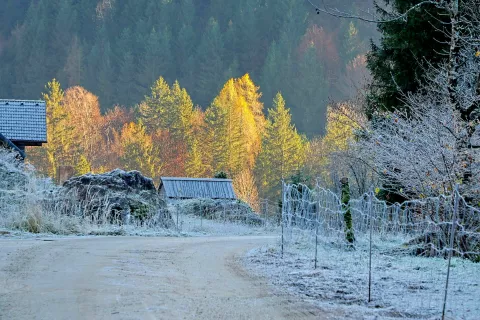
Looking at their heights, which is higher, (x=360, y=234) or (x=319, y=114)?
(x=319, y=114)

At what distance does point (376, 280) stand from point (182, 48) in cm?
10277

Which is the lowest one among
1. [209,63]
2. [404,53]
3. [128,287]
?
[128,287]

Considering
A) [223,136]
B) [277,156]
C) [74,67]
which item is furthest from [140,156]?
[74,67]

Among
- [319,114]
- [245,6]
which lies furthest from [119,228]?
[245,6]

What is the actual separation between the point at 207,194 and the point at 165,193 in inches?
91.0

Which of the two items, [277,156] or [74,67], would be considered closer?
[277,156]

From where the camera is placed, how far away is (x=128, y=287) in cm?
1001

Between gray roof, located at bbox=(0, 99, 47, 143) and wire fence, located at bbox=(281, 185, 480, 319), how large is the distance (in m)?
24.6

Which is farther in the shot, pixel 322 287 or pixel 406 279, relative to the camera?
pixel 406 279

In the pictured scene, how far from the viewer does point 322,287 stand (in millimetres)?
10609

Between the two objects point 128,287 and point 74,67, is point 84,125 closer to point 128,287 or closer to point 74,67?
point 74,67

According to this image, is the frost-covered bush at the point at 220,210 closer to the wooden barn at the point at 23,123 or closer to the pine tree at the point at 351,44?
the wooden barn at the point at 23,123

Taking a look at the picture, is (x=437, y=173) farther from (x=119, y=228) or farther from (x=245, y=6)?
(x=245, y=6)

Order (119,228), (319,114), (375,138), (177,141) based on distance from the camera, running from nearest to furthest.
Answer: (375,138)
(119,228)
(177,141)
(319,114)
